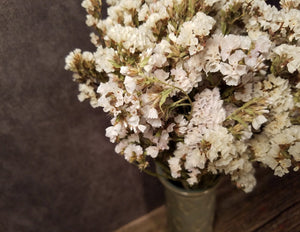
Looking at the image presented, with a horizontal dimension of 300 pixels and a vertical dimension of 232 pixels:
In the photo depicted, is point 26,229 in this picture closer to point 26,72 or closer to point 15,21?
point 26,72

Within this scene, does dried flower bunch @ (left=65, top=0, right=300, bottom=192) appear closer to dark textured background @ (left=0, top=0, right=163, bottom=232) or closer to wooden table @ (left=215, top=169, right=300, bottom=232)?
dark textured background @ (left=0, top=0, right=163, bottom=232)

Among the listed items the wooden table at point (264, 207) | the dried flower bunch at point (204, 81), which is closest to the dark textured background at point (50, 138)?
the dried flower bunch at point (204, 81)

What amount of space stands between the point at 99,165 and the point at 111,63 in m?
0.54

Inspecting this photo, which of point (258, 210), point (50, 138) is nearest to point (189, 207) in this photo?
point (258, 210)

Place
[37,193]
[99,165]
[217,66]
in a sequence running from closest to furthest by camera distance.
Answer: [217,66] → [37,193] → [99,165]

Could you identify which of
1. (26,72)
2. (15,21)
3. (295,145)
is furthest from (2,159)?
(295,145)

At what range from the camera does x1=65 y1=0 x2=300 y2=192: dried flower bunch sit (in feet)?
1.68

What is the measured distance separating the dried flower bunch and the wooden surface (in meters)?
0.42

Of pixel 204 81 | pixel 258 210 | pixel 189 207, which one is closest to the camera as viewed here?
pixel 204 81

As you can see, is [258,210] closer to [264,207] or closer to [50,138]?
[264,207]

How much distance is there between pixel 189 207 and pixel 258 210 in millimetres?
382

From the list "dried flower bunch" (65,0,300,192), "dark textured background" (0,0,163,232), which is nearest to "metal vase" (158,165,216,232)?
"dried flower bunch" (65,0,300,192)

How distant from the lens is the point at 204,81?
2.04 ft

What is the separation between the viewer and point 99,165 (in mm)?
990
